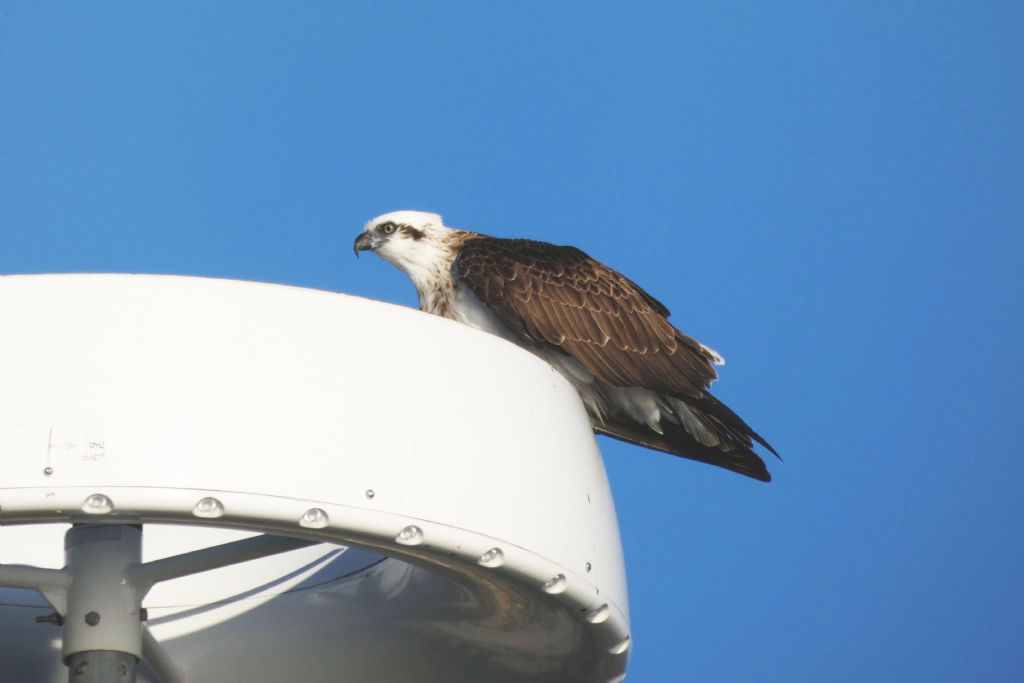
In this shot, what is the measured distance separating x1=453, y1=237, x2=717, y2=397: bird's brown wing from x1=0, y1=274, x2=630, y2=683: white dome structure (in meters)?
2.30

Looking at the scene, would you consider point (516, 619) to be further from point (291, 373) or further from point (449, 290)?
point (449, 290)

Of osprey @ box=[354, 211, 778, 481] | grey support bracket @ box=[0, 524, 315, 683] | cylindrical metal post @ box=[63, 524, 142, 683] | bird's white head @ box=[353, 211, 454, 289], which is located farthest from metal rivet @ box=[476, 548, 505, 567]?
bird's white head @ box=[353, 211, 454, 289]

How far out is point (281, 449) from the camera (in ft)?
9.28

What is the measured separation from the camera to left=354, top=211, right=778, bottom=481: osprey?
5914mm

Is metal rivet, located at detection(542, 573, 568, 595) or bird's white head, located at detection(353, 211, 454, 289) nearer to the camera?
metal rivet, located at detection(542, 573, 568, 595)

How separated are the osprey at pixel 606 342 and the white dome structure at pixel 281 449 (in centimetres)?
225

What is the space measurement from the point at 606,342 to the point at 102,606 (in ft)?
9.72

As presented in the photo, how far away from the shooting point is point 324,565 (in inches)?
169

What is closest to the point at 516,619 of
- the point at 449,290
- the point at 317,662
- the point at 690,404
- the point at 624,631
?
the point at 624,631

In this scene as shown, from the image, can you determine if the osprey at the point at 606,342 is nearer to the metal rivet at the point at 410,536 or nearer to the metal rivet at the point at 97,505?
the metal rivet at the point at 410,536

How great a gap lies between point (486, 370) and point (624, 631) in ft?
2.45

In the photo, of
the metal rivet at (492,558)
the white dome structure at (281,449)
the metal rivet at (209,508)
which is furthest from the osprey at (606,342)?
the metal rivet at (209,508)

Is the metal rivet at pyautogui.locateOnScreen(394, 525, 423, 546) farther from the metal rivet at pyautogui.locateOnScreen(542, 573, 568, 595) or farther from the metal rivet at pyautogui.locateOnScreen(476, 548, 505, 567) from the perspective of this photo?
the metal rivet at pyautogui.locateOnScreen(542, 573, 568, 595)

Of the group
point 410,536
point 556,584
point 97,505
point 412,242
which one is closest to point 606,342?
point 412,242
